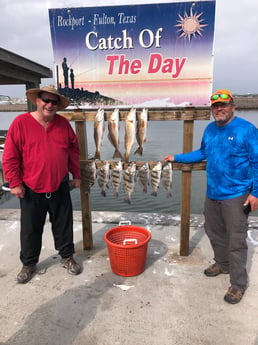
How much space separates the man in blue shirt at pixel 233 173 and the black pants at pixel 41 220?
67.0 inches

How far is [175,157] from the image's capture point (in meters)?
3.20

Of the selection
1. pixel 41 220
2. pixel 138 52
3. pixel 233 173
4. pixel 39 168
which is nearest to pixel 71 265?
pixel 41 220

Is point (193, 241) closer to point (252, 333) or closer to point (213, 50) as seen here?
point (252, 333)

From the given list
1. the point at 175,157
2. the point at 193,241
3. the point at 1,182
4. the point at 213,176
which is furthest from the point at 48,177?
the point at 1,182

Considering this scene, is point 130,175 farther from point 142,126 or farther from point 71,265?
point 71,265

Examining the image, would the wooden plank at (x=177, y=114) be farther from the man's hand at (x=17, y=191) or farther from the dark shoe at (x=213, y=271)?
the dark shoe at (x=213, y=271)

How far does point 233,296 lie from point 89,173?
7.02 feet

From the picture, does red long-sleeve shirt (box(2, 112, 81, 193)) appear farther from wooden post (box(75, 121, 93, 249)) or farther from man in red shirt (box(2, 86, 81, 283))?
wooden post (box(75, 121, 93, 249))

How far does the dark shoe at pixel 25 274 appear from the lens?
2.95 m

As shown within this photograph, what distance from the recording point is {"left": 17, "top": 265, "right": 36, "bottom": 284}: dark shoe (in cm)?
295

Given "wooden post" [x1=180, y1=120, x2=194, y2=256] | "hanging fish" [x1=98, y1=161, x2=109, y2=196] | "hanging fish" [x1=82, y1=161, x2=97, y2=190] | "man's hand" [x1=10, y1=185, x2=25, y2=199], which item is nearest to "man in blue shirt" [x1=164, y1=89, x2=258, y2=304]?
"wooden post" [x1=180, y1=120, x2=194, y2=256]

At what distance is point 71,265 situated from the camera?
3141 millimetres

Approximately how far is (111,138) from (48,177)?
0.87 meters

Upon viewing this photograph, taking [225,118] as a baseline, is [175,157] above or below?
below
